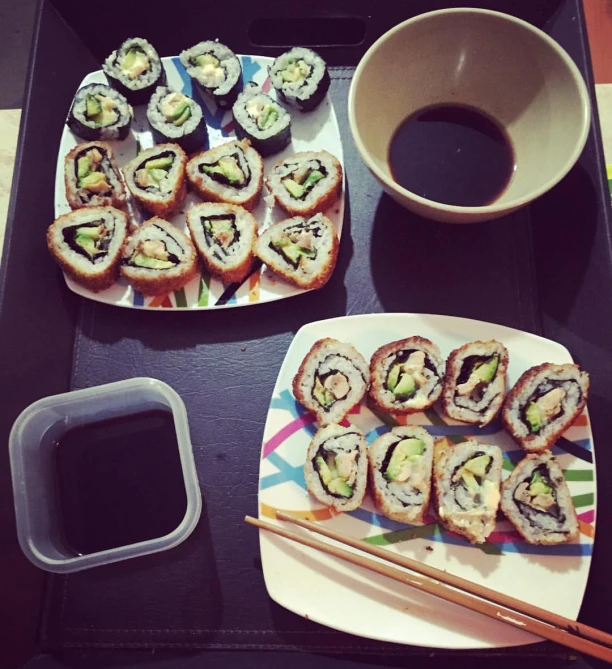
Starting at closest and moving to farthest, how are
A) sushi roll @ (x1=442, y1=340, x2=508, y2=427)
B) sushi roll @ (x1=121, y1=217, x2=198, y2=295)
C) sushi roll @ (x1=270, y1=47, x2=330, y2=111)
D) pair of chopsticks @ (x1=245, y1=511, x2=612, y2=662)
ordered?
1. pair of chopsticks @ (x1=245, y1=511, x2=612, y2=662)
2. sushi roll @ (x1=442, y1=340, x2=508, y2=427)
3. sushi roll @ (x1=121, y1=217, x2=198, y2=295)
4. sushi roll @ (x1=270, y1=47, x2=330, y2=111)

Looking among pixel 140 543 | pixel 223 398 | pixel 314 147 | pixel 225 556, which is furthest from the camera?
pixel 314 147

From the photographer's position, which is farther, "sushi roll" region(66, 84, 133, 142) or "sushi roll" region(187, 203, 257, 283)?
"sushi roll" region(66, 84, 133, 142)

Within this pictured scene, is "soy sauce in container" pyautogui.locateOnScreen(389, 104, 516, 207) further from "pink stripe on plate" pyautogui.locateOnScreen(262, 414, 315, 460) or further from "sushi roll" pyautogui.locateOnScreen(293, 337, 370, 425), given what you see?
"pink stripe on plate" pyautogui.locateOnScreen(262, 414, 315, 460)

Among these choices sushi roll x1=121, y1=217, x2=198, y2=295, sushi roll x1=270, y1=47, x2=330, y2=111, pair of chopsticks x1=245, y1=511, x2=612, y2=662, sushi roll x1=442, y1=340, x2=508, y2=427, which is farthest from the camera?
sushi roll x1=270, y1=47, x2=330, y2=111

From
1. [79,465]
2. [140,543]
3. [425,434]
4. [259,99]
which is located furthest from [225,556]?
[259,99]

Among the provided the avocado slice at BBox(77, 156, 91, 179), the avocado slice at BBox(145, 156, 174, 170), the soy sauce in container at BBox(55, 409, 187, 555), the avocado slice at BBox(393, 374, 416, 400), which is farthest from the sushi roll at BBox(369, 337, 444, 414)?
the avocado slice at BBox(77, 156, 91, 179)

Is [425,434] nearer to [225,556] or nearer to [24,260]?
[225,556]
